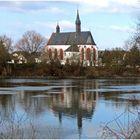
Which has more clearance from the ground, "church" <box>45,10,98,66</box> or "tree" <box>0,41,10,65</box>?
"church" <box>45,10,98,66</box>

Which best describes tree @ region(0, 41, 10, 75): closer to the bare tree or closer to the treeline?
the treeline

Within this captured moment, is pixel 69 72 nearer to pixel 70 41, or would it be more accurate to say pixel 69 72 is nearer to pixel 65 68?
pixel 65 68

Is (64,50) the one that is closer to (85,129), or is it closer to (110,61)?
(110,61)

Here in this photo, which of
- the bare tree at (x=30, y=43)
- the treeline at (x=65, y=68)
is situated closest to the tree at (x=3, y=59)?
the treeline at (x=65, y=68)

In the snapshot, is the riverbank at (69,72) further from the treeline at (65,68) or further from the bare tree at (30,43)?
the bare tree at (30,43)

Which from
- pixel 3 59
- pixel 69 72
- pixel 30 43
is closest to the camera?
pixel 3 59

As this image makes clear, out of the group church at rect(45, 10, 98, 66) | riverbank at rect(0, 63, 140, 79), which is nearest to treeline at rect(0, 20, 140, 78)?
riverbank at rect(0, 63, 140, 79)

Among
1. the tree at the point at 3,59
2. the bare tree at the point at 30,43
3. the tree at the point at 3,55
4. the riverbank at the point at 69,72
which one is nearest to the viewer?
the tree at the point at 3,59

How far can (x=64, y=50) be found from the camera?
129250 mm

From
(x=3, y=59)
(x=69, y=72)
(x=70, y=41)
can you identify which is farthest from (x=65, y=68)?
(x=70, y=41)

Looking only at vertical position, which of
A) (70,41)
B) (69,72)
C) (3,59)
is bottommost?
(69,72)

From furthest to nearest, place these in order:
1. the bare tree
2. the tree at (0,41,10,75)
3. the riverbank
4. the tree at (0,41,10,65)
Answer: the bare tree → the tree at (0,41,10,65) → the riverbank → the tree at (0,41,10,75)

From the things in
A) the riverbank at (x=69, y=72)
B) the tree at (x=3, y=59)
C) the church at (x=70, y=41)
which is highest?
the church at (x=70, y=41)

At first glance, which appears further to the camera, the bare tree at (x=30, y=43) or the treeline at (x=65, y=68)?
the bare tree at (x=30, y=43)
